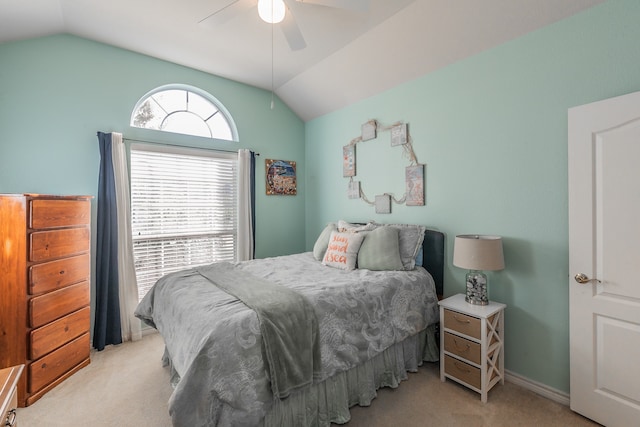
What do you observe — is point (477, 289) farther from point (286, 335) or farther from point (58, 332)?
point (58, 332)

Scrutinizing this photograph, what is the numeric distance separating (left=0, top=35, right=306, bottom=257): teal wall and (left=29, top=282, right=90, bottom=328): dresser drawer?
37.2 inches

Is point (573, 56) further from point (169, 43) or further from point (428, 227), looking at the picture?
point (169, 43)

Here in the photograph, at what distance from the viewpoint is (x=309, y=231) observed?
4332mm

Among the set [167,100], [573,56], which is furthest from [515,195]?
[167,100]

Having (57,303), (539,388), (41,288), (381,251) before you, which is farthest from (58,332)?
(539,388)

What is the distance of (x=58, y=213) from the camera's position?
2211mm

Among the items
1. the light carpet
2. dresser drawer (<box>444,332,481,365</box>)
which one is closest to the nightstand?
dresser drawer (<box>444,332,481,365</box>)

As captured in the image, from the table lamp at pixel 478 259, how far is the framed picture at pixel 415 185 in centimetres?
77

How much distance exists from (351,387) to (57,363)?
88.9 inches

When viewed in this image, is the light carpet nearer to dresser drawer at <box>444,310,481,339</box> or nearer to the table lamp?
dresser drawer at <box>444,310,481,339</box>

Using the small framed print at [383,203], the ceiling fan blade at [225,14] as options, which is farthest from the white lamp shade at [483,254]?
the ceiling fan blade at [225,14]

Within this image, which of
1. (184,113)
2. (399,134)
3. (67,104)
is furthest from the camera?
(184,113)

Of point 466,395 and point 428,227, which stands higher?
point 428,227

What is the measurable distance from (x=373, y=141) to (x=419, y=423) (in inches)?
104
